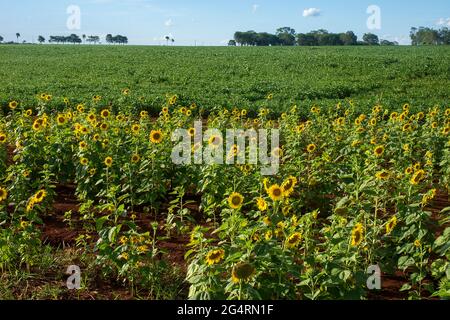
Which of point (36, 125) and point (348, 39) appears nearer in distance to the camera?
point (36, 125)

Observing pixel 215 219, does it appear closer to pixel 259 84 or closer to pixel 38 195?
pixel 38 195

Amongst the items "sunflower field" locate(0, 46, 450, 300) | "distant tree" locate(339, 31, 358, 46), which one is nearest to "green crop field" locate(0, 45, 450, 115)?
"sunflower field" locate(0, 46, 450, 300)

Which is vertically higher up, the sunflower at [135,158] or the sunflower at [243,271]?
the sunflower at [135,158]

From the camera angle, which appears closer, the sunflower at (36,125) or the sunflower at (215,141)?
the sunflower at (215,141)

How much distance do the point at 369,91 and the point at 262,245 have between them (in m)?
17.3

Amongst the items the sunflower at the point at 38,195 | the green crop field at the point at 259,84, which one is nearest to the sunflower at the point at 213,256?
the sunflower at the point at 38,195

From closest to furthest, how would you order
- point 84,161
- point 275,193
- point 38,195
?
1. point 275,193
2. point 38,195
3. point 84,161

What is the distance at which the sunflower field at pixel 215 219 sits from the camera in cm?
324

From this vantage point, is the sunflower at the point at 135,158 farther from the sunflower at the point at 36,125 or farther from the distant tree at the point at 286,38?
the distant tree at the point at 286,38

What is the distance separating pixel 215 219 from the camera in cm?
555

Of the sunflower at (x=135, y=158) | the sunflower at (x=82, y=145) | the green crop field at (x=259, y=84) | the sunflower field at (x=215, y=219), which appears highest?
the green crop field at (x=259, y=84)

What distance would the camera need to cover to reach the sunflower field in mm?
3242

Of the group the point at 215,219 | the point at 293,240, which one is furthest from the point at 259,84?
the point at 293,240
